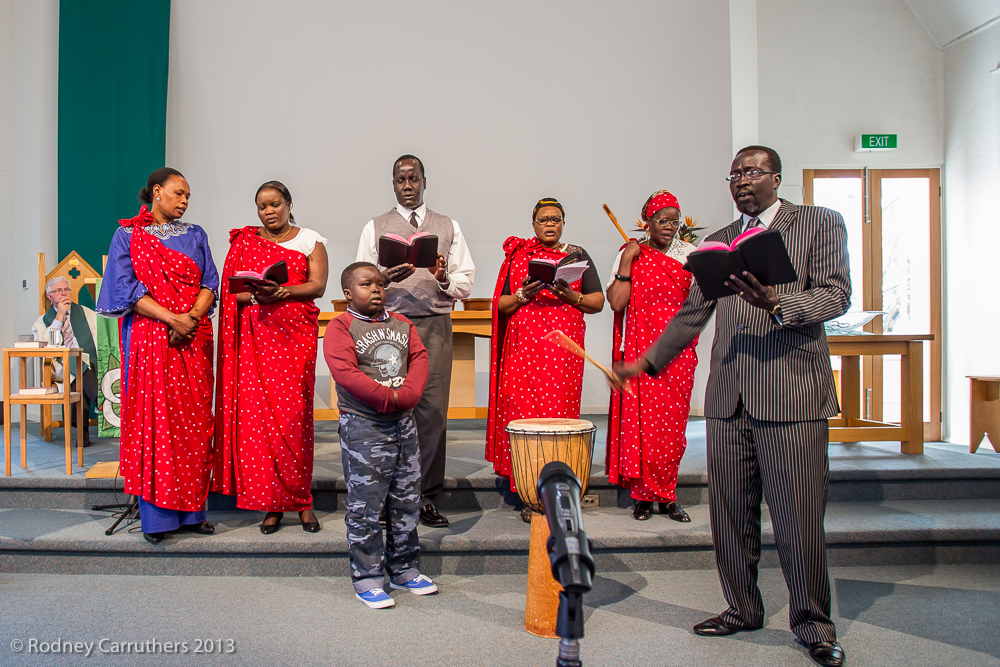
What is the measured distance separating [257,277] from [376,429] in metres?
0.88

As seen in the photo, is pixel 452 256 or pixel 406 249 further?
pixel 452 256

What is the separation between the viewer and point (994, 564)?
3219 millimetres

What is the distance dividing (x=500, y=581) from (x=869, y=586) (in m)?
1.59

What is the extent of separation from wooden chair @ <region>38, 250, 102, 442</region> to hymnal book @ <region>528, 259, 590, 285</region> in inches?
156

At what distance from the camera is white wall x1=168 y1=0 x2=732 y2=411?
255 inches

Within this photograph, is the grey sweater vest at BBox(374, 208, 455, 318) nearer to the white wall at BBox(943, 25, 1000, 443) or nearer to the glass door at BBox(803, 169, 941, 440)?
the glass door at BBox(803, 169, 941, 440)

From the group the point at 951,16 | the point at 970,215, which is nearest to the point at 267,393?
the point at 970,215

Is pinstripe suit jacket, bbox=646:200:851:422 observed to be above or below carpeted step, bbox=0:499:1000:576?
above

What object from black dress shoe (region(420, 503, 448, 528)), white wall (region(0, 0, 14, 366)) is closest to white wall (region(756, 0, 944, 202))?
black dress shoe (region(420, 503, 448, 528))

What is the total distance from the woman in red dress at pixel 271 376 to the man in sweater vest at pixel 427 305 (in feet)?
1.31

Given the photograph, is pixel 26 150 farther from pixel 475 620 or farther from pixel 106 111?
pixel 475 620

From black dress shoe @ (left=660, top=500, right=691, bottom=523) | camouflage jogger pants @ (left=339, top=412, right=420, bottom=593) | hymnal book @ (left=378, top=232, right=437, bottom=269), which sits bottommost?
black dress shoe @ (left=660, top=500, right=691, bottom=523)

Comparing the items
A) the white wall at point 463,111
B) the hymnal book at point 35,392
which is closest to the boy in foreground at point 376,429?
the hymnal book at point 35,392

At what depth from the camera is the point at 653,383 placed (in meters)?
3.39
